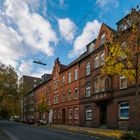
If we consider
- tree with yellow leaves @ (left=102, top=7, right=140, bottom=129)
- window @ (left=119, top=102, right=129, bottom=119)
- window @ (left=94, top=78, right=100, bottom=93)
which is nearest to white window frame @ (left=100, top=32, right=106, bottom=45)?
window @ (left=94, top=78, right=100, bottom=93)

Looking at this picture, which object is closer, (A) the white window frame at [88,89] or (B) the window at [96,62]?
(B) the window at [96,62]

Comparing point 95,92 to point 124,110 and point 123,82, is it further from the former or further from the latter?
point 124,110

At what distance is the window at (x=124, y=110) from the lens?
31.3 metres

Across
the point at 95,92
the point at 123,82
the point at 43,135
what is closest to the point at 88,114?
the point at 95,92

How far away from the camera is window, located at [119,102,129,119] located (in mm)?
31273

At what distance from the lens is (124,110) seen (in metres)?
31.8

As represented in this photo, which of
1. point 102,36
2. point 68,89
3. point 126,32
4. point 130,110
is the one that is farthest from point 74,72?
point 126,32

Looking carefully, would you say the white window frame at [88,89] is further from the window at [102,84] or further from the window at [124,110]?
the window at [124,110]

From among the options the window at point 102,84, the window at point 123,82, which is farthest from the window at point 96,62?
the window at point 123,82

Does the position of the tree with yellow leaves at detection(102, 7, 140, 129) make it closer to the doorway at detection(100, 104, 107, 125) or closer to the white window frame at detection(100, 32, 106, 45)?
the white window frame at detection(100, 32, 106, 45)

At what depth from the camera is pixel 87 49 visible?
45000 millimetres

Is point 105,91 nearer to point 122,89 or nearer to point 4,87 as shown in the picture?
point 122,89

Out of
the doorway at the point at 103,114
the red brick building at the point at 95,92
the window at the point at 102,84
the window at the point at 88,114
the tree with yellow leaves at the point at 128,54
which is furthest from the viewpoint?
the window at the point at 88,114

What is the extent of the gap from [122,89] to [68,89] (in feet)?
64.2
